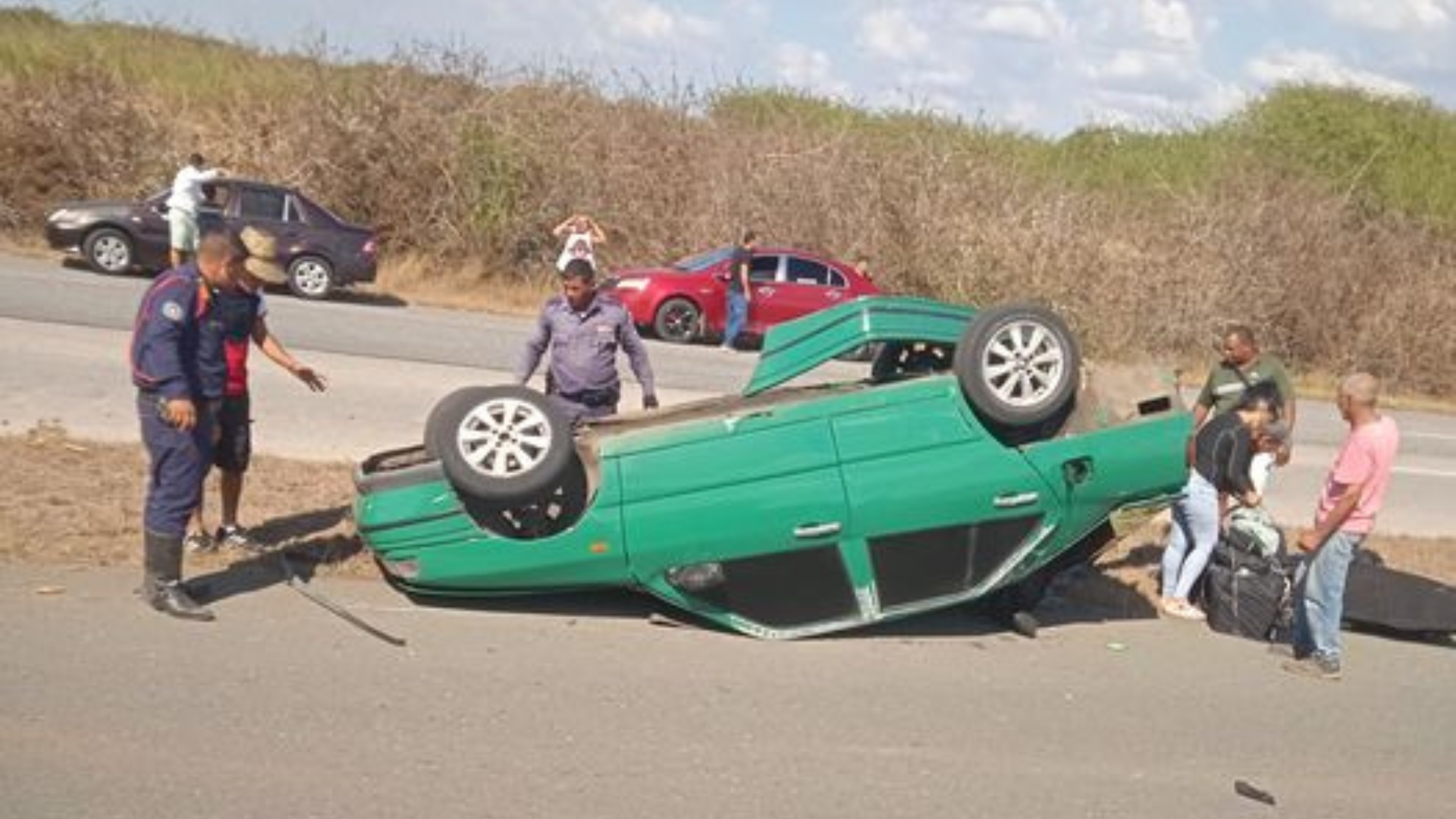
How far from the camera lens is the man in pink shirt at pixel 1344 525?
7.26 meters

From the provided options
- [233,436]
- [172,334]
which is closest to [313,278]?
[233,436]

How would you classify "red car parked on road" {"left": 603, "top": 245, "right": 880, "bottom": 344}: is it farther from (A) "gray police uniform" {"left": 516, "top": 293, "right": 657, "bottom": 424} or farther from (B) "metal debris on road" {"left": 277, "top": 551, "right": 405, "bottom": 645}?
(B) "metal debris on road" {"left": 277, "top": 551, "right": 405, "bottom": 645}

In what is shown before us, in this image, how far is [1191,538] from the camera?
332 inches

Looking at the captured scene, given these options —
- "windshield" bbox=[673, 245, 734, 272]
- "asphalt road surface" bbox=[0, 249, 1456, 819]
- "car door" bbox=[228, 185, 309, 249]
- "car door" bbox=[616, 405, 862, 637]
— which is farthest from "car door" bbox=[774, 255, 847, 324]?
"car door" bbox=[616, 405, 862, 637]

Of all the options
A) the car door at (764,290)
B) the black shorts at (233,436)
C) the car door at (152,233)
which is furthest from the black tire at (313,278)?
the black shorts at (233,436)

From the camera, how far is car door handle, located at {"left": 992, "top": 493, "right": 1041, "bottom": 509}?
6.85 meters

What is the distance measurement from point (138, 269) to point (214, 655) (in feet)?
55.7

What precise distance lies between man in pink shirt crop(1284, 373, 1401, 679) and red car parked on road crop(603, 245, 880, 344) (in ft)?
47.2

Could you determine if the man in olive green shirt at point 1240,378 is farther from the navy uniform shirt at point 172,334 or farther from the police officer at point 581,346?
the navy uniform shirt at point 172,334

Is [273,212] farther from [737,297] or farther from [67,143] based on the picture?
[737,297]

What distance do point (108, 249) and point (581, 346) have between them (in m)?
15.0

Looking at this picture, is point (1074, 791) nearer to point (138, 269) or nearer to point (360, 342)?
point (360, 342)

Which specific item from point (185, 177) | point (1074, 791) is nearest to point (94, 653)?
point (1074, 791)

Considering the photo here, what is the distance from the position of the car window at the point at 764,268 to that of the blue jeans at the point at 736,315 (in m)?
0.65
